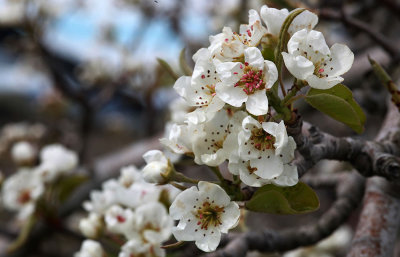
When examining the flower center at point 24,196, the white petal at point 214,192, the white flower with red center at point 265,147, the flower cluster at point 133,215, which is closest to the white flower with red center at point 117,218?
the flower cluster at point 133,215

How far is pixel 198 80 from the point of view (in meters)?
Result: 0.93

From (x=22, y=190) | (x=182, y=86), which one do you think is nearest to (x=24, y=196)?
(x=22, y=190)

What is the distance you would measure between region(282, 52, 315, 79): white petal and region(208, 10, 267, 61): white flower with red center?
3.2 inches

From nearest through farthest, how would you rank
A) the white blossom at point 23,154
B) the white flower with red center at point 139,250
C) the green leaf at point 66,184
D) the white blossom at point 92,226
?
the white flower with red center at point 139,250, the white blossom at point 92,226, the green leaf at point 66,184, the white blossom at point 23,154

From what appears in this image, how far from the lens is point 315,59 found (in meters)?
0.92

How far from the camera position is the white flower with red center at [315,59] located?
85 centimetres

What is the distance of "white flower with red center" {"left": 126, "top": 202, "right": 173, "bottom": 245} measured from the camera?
3.85 ft

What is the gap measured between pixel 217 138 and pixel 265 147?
4.3 inches

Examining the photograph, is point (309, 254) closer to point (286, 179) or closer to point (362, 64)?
point (362, 64)

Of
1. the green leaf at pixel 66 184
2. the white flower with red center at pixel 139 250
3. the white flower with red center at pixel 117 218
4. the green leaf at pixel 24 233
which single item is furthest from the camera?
the green leaf at pixel 66 184

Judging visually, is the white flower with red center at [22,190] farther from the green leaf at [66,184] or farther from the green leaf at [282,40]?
the green leaf at [282,40]

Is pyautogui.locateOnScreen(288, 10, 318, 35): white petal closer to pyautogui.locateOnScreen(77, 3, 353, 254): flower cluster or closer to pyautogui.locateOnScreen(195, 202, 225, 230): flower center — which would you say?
pyautogui.locateOnScreen(77, 3, 353, 254): flower cluster

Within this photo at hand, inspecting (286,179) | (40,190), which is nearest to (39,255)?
(40,190)

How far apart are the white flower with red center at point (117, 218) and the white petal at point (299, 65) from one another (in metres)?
0.60
